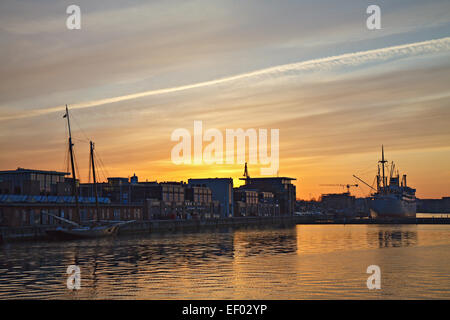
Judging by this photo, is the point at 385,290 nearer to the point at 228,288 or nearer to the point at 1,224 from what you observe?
the point at 228,288

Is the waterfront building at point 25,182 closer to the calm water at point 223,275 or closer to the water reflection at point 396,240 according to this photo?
the calm water at point 223,275

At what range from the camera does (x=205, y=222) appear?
191m

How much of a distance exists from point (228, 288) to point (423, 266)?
86.4 feet

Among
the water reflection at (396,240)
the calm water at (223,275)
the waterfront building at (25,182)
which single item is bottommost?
the water reflection at (396,240)

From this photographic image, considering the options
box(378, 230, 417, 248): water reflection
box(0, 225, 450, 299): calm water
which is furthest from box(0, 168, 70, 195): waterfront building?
box(378, 230, 417, 248): water reflection

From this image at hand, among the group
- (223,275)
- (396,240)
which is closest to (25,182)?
(396,240)

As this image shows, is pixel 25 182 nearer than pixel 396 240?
No

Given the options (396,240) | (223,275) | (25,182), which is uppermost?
(25,182)

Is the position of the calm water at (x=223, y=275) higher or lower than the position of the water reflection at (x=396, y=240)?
higher

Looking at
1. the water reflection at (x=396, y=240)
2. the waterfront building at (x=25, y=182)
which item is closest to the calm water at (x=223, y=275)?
the water reflection at (x=396, y=240)

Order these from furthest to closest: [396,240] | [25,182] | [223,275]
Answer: [25,182] < [396,240] < [223,275]

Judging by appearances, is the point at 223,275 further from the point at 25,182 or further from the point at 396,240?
the point at 25,182

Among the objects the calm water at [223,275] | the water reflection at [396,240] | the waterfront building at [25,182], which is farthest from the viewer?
the waterfront building at [25,182]
